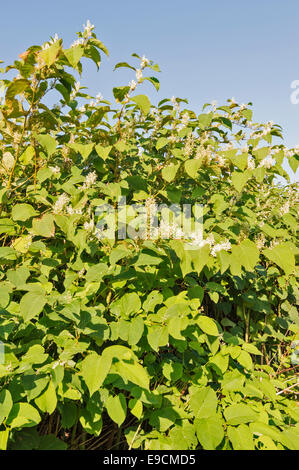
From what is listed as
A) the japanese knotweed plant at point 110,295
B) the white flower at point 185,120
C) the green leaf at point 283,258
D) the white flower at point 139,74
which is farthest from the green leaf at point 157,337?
the white flower at point 185,120

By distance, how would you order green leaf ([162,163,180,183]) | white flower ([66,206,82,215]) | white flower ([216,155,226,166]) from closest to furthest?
white flower ([66,206,82,215]), green leaf ([162,163,180,183]), white flower ([216,155,226,166])

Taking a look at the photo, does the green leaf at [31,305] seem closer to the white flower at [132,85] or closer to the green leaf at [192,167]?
the green leaf at [192,167]

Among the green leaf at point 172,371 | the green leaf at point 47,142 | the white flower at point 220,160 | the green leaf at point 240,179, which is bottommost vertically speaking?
the green leaf at point 172,371

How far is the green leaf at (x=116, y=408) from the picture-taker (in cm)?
137

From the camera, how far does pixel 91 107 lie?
248 centimetres

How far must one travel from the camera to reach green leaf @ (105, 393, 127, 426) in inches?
54.1

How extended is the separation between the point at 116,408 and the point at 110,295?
58 centimetres

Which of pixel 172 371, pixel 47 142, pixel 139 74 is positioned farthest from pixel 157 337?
pixel 139 74

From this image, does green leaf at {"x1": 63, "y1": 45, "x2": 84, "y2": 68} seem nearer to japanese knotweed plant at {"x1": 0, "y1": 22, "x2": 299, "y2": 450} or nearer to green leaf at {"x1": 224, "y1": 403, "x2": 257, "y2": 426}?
japanese knotweed plant at {"x1": 0, "y1": 22, "x2": 299, "y2": 450}

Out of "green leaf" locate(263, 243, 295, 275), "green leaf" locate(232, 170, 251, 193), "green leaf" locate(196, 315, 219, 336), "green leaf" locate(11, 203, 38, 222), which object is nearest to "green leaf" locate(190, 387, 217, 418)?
"green leaf" locate(196, 315, 219, 336)

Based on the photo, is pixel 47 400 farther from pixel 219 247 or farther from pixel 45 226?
pixel 219 247

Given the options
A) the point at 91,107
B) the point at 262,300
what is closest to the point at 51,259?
the point at 91,107

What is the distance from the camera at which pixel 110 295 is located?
1781 mm
